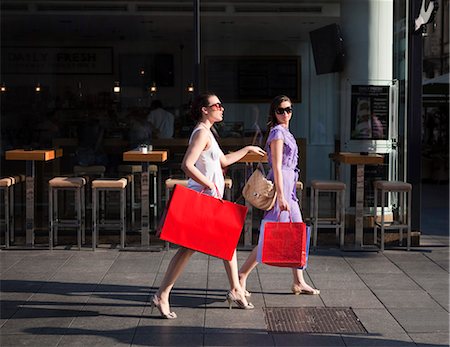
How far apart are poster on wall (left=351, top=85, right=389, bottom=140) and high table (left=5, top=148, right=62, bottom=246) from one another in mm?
3931

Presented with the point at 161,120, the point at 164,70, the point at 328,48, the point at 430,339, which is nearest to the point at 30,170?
the point at 161,120

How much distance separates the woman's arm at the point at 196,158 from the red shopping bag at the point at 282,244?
66 centimetres

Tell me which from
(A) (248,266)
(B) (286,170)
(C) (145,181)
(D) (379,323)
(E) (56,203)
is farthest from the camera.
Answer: (E) (56,203)

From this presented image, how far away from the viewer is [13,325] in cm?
623

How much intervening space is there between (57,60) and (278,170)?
501 centimetres

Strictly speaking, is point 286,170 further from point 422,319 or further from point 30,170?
point 30,170

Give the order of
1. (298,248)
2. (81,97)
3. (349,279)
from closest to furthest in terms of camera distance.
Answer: (298,248)
(349,279)
(81,97)

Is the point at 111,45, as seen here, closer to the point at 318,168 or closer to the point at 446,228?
the point at 318,168

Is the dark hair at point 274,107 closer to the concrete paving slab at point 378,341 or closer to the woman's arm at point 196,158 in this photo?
the woman's arm at point 196,158

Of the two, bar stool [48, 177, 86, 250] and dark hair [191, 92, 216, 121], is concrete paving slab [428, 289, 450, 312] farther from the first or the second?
bar stool [48, 177, 86, 250]

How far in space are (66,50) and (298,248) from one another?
545 centimetres

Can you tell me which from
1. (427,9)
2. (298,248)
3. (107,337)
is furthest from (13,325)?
(427,9)

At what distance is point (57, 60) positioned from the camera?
10.6 meters

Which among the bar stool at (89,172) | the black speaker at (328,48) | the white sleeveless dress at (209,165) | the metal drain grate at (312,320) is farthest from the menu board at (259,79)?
the metal drain grate at (312,320)
